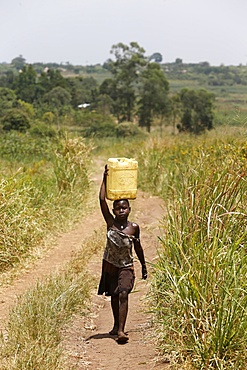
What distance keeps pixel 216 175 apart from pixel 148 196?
630cm

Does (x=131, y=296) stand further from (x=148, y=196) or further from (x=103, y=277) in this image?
(x=148, y=196)

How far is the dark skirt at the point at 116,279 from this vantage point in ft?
13.8

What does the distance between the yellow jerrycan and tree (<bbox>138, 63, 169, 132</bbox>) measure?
29.8m

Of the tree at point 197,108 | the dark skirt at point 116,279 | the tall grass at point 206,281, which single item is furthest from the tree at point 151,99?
the dark skirt at point 116,279

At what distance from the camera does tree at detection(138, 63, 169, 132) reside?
3400 centimetres

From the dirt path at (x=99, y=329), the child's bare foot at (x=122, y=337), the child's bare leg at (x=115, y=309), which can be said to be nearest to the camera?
the dirt path at (x=99, y=329)

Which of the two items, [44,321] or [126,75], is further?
[126,75]

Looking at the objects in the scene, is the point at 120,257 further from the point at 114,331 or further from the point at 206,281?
the point at 206,281

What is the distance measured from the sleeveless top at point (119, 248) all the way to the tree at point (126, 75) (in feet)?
110

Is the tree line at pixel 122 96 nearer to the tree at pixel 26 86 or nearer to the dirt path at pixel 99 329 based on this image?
the tree at pixel 26 86

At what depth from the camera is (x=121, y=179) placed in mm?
4156

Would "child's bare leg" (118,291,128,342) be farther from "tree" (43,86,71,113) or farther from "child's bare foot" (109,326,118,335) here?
"tree" (43,86,71,113)

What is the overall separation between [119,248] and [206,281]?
2.53 feet

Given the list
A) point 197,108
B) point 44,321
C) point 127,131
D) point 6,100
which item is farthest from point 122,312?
point 6,100
